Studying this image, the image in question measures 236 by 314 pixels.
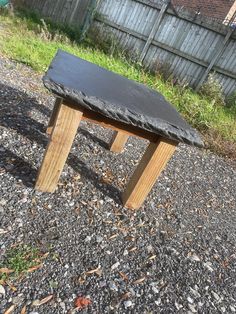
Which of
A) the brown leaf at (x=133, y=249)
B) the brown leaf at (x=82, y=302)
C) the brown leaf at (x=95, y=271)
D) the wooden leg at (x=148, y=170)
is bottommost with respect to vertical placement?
the brown leaf at (x=95, y=271)

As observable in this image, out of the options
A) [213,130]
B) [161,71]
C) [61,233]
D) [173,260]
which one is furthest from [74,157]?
[161,71]

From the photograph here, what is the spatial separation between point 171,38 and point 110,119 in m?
6.44

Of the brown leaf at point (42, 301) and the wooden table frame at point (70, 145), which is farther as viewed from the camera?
the wooden table frame at point (70, 145)

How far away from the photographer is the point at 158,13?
799 cm

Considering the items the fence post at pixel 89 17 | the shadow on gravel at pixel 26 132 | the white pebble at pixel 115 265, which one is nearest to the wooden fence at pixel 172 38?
the fence post at pixel 89 17

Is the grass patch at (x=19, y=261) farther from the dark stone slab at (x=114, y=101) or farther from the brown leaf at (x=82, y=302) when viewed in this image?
the dark stone slab at (x=114, y=101)

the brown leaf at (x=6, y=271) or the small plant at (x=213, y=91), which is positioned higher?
the small plant at (x=213, y=91)

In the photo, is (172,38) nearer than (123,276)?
No

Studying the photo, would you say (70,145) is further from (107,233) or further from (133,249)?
(133,249)

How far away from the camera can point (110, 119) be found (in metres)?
2.29

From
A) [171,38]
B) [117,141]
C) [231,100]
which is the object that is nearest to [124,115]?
[117,141]

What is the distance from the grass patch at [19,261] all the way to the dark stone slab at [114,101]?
98 cm

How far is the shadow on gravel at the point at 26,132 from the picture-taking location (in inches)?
104

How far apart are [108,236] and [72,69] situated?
53.0 inches
